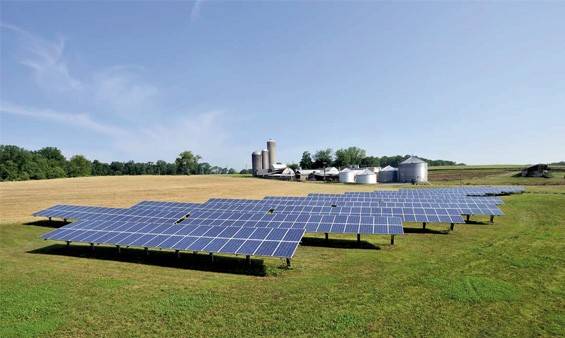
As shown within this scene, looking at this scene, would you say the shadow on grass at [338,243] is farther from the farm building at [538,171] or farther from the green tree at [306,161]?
the green tree at [306,161]

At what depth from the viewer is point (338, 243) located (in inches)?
954

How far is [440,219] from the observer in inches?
1069

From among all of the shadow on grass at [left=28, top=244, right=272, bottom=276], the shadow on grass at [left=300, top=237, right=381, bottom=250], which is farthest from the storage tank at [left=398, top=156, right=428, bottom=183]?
the shadow on grass at [left=28, top=244, right=272, bottom=276]

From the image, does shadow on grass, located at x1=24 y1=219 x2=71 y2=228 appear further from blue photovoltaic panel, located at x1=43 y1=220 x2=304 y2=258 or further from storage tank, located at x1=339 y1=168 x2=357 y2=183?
storage tank, located at x1=339 y1=168 x2=357 y2=183

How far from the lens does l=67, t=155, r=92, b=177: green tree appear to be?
15738 cm

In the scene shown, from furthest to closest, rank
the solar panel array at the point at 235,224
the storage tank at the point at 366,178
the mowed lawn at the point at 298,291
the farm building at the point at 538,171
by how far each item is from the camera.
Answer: the storage tank at the point at 366,178
the farm building at the point at 538,171
the solar panel array at the point at 235,224
the mowed lawn at the point at 298,291

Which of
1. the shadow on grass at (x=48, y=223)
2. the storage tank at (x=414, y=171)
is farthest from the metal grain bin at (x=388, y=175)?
the shadow on grass at (x=48, y=223)

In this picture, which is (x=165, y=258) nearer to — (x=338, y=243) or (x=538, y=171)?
(x=338, y=243)

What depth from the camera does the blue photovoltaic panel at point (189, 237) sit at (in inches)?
692

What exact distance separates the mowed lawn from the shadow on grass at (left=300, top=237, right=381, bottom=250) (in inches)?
13.3

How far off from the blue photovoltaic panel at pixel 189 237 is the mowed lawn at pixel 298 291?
45.6 inches

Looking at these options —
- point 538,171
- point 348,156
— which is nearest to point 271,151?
point 348,156

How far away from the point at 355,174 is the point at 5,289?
106 m

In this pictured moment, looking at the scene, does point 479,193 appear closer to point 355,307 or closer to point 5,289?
point 355,307
